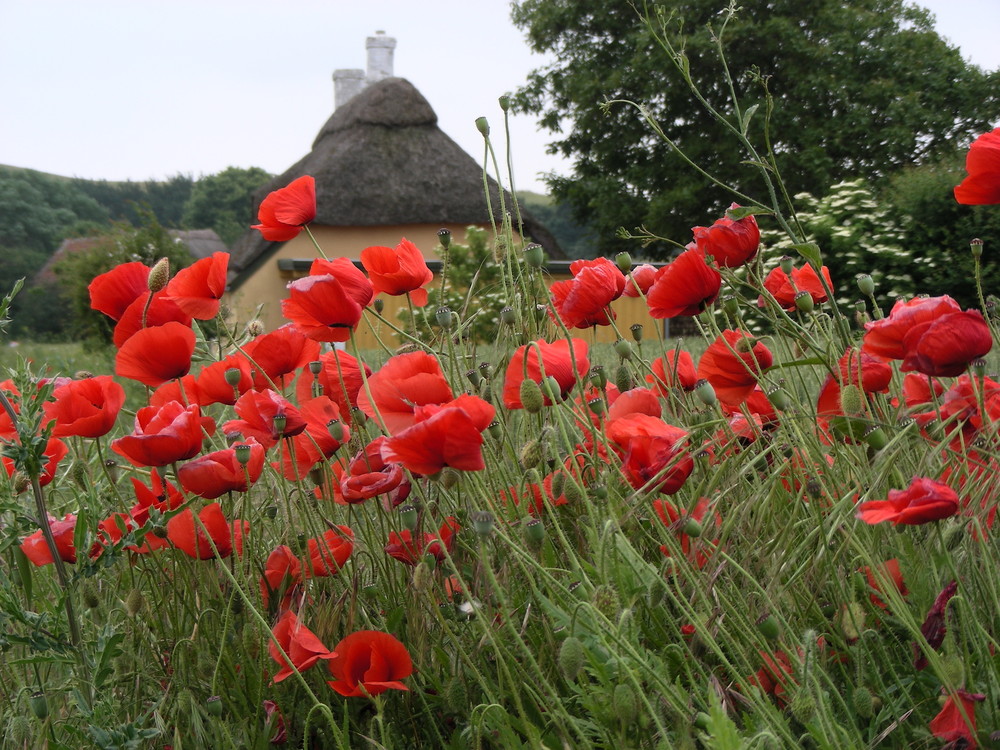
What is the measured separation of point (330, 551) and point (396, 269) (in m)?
0.47

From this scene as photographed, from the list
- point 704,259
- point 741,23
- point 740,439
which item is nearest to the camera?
point 704,259

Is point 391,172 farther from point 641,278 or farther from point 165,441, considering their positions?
point 165,441

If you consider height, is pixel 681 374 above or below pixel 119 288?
below

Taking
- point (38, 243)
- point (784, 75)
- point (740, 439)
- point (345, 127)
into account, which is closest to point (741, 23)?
point (784, 75)

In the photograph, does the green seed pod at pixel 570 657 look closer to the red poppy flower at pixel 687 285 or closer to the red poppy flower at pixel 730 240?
the red poppy flower at pixel 687 285

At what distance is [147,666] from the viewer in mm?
1296

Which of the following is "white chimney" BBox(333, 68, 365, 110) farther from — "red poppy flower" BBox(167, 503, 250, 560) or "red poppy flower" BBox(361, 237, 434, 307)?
"red poppy flower" BBox(167, 503, 250, 560)

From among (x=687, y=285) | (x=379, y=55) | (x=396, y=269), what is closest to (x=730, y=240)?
(x=687, y=285)

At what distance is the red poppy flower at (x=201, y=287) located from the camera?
1364mm

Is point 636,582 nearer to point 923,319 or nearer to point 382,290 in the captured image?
point 923,319

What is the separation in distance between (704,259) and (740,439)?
338 millimetres

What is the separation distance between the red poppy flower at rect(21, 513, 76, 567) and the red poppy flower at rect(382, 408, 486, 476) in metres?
0.61

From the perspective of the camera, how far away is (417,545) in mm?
1203

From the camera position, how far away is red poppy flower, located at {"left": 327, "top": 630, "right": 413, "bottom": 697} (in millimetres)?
1020
